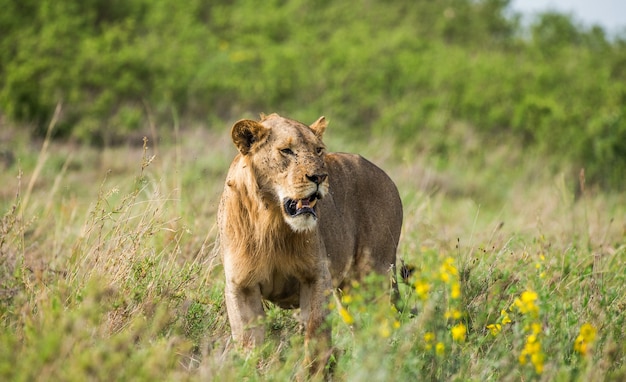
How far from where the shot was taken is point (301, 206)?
509cm

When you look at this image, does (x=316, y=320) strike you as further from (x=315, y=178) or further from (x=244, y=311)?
(x=315, y=178)

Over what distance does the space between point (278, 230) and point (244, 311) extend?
553 mm

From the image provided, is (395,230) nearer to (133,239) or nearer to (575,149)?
(133,239)

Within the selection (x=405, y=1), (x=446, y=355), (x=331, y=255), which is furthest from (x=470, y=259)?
(x=405, y=1)

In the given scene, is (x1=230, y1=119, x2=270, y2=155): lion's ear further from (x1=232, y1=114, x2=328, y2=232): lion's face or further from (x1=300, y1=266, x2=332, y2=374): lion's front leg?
(x1=300, y1=266, x2=332, y2=374): lion's front leg

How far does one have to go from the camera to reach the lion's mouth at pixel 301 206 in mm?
5086

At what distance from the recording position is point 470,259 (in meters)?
6.28

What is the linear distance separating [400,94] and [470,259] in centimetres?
1664

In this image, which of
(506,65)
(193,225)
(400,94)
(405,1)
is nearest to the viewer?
(193,225)

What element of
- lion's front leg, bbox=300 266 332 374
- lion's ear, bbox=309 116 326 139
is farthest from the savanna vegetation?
lion's ear, bbox=309 116 326 139

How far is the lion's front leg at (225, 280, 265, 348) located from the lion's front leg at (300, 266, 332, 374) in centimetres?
29

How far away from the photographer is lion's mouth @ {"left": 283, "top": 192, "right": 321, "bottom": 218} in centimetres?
509

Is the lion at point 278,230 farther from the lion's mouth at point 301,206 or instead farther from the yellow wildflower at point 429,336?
the yellow wildflower at point 429,336

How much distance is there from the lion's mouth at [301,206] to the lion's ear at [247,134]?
17.9 inches
